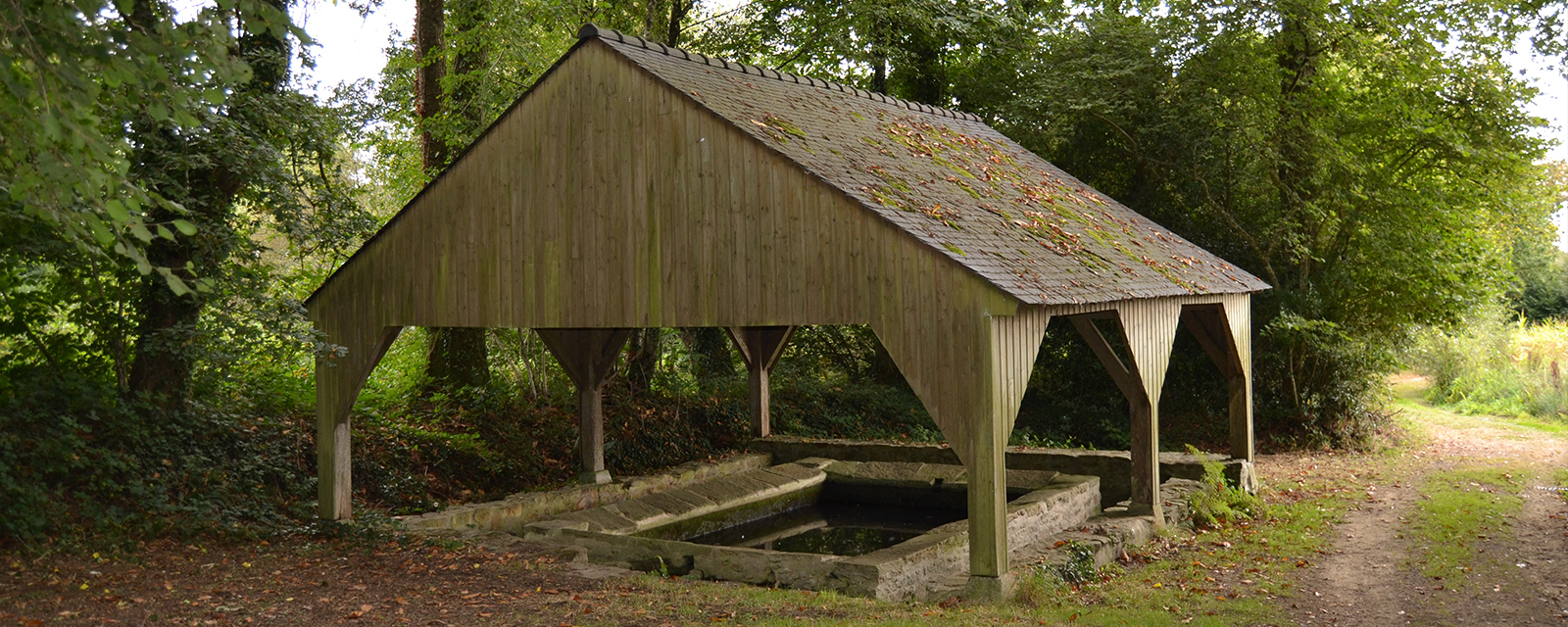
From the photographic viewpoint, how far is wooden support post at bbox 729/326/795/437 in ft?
45.4

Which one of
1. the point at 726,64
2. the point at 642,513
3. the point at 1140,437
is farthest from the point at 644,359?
the point at 1140,437

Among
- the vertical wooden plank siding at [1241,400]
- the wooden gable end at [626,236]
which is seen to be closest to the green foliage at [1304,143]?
the vertical wooden plank siding at [1241,400]

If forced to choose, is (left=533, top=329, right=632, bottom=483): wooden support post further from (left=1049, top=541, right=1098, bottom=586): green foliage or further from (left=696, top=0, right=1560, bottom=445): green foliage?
(left=696, top=0, right=1560, bottom=445): green foliage

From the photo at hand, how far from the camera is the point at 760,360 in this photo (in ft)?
45.8

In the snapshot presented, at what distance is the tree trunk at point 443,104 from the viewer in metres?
12.5

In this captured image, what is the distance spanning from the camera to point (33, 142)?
13.5ft

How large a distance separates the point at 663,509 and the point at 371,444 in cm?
296

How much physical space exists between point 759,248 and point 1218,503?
550 cm

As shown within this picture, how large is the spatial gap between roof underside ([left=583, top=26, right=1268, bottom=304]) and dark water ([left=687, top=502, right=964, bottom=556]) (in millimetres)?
3584

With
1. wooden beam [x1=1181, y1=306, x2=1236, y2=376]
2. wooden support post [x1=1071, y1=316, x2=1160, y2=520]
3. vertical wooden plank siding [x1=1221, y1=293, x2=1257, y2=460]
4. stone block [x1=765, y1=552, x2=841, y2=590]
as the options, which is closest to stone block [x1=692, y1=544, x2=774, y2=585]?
stone block [x1=765, y1=552, x2=841, y2=590]

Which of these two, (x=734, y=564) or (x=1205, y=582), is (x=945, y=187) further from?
(x=1205, y=582)

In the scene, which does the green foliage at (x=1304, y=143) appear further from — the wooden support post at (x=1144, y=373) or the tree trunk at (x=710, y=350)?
the wooden support post at (x=1144, y=373)

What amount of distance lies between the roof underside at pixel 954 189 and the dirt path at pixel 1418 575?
2475 mm

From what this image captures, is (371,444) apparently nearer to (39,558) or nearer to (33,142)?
(39,558)
